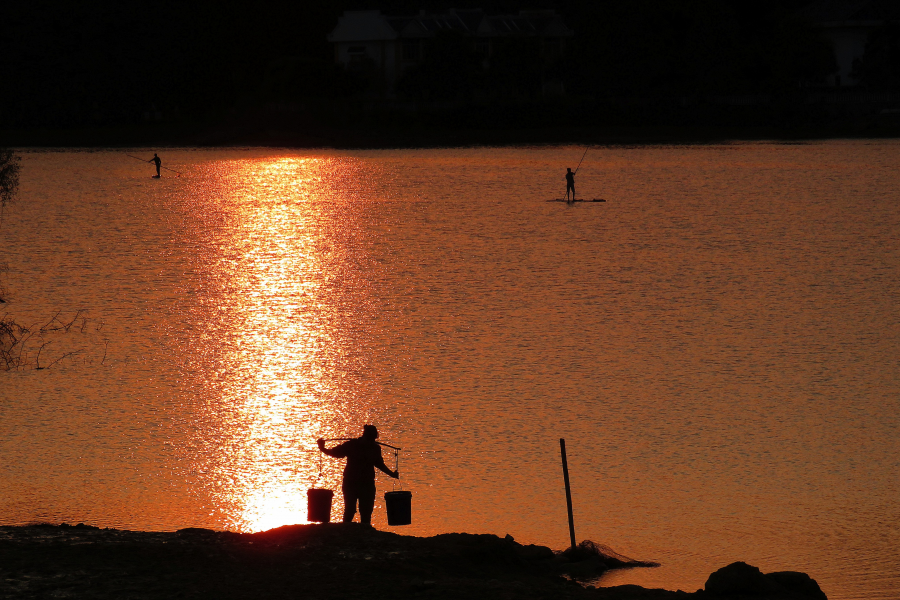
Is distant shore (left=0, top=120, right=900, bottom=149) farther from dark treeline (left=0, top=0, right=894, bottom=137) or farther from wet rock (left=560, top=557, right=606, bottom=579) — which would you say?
wet rock (left=560, top=557, right=606, bottom=579)

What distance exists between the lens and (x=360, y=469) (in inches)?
625

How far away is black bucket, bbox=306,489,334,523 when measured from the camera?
52.3ft

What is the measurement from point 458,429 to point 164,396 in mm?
6478

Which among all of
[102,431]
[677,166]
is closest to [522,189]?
[677,166]

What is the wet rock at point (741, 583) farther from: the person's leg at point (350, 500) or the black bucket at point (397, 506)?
the person's leg at point (350, 500)

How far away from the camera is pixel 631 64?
401 feet

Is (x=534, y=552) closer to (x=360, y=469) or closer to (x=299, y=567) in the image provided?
(x=360, y=469)

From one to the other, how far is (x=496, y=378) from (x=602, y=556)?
10958 millimetres

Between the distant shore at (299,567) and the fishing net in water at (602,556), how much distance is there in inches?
4.6

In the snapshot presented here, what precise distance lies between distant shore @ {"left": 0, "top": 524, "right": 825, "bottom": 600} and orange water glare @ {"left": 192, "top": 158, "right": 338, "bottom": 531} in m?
2.66

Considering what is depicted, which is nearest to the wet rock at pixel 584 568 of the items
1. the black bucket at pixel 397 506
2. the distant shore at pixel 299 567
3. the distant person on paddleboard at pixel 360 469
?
the distant shore at pixel 299 567

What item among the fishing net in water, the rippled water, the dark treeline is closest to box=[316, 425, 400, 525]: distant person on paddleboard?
the rippled water

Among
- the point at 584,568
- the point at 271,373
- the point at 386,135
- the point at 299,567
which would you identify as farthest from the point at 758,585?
the point at 386,135

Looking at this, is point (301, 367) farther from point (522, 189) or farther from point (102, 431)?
point (522, 189)
